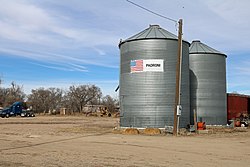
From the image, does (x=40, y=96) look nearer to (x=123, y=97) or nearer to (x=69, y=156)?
(x=123, y=97)

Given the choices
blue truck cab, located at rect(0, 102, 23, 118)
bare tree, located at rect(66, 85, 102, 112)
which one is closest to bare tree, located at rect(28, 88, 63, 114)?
bare tree, located at rect(66, 85, 102, 112)

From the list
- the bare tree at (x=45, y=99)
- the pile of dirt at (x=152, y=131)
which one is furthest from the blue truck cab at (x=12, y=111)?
the pile of dirt at (x=152, y=131)

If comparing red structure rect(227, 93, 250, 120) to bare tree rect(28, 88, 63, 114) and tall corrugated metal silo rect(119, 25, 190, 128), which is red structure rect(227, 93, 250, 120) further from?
bare tree rect(28, 88, 63, 114)

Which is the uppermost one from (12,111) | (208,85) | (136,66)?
(136,66)

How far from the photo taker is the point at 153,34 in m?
31.4

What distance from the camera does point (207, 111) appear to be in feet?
124

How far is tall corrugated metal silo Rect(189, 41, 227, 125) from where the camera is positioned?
124 feet

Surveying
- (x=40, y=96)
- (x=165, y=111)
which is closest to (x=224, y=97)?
(x=165, y=111)

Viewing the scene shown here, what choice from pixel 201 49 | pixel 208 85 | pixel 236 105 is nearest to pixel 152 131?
pixel 208 85

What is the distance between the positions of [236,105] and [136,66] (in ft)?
60.7

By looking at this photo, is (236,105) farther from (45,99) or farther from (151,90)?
(45,99)

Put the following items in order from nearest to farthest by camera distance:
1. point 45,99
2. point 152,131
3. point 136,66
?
point 152,131 → point 136,66 → point 45,99

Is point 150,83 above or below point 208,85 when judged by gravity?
below

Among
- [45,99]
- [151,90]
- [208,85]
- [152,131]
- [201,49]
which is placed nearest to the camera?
[152,131]
